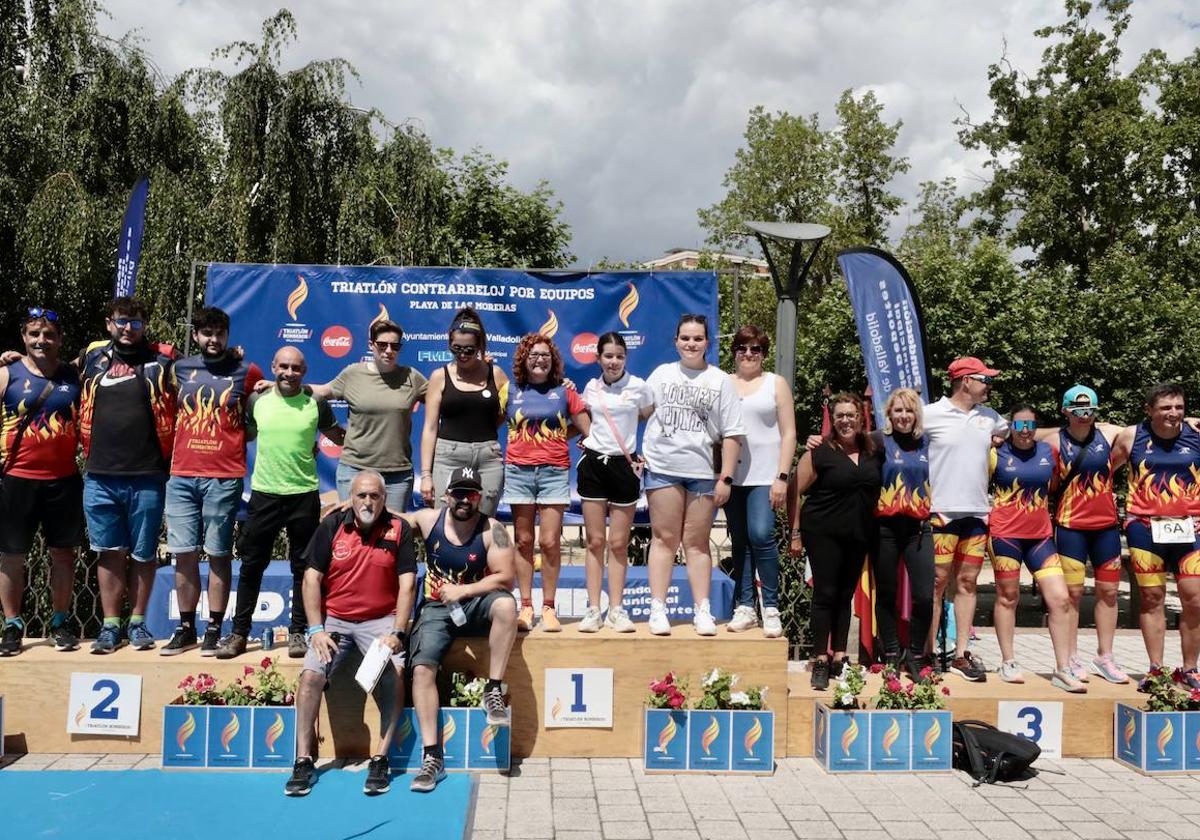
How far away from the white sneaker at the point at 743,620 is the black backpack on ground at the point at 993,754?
45.6 inches

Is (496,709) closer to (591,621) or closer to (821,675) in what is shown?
(591,621)

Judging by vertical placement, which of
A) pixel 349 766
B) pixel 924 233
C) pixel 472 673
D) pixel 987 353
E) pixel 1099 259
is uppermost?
pixel 924 233

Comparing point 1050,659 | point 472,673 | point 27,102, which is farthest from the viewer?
point 27,102

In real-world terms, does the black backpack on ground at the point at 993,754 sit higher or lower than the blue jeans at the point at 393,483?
lower

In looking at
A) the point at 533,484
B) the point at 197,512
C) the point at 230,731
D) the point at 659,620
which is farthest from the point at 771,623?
the point at 197,512

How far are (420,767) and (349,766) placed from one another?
1.28 feet

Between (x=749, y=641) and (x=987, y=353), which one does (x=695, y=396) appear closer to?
(x=749, y=641)

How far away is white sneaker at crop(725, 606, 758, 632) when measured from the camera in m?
5.00

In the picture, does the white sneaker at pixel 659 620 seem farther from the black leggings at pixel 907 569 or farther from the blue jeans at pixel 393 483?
the blue jeans at pixel 393 483

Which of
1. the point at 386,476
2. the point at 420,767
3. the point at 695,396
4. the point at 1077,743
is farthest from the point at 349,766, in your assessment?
the point at 1077,743

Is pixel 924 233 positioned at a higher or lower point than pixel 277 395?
higher

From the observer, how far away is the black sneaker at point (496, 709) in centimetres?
439

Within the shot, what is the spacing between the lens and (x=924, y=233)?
2884 cm

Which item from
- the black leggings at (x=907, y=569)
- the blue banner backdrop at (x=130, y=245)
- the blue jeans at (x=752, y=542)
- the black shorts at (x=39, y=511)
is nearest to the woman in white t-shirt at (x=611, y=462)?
the blue jeans at (x=752, y=542)
